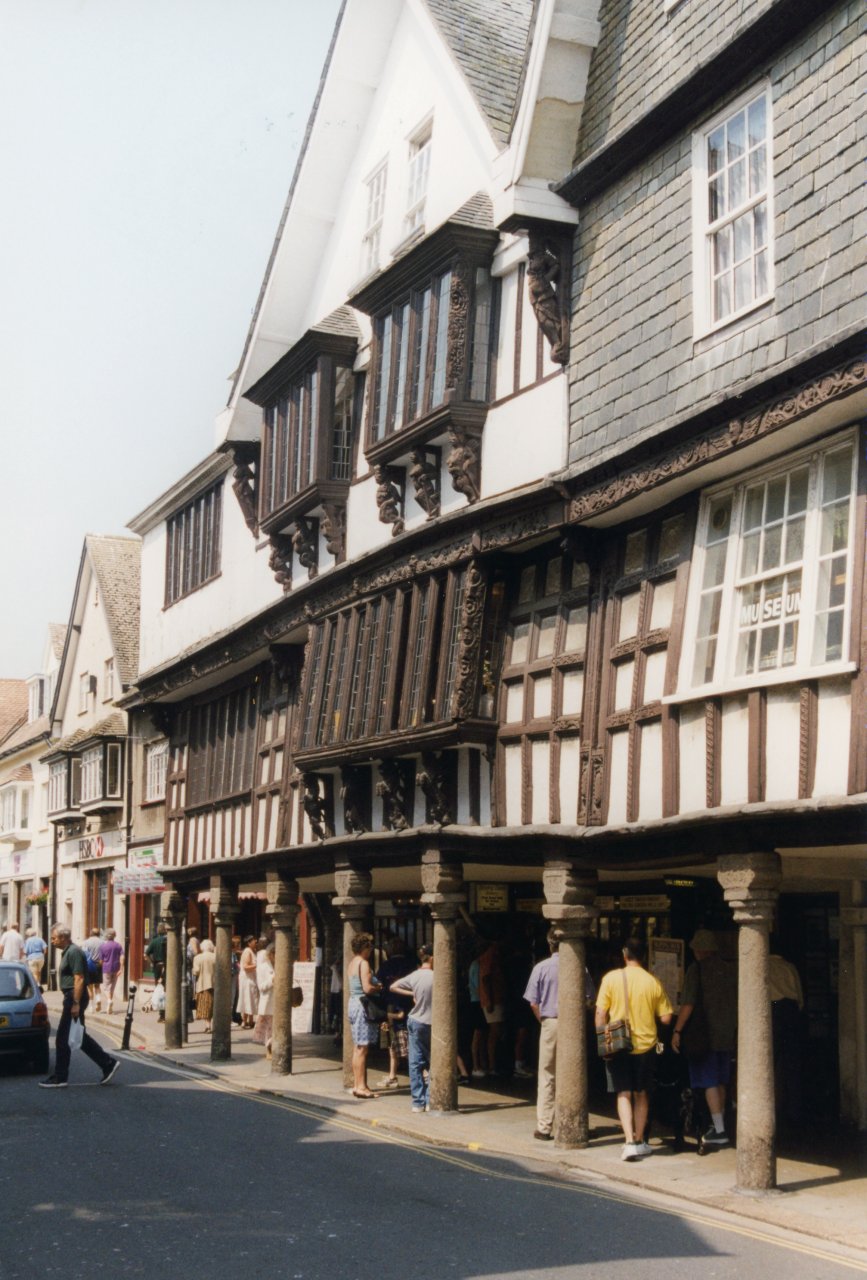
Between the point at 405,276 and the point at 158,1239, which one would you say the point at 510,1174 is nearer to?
the point at 158,1239

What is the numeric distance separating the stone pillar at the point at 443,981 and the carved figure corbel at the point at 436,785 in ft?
1.34

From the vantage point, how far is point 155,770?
36.2m

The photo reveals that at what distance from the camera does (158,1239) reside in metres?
9.62

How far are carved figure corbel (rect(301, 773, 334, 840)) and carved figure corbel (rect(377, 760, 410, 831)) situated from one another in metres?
2.22

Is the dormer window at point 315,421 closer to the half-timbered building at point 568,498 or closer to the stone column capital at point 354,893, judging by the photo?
the half-timbered building at point 568,498

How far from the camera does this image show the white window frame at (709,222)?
12.1 m

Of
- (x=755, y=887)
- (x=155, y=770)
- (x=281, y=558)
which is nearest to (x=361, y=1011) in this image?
(x=281, y=558)

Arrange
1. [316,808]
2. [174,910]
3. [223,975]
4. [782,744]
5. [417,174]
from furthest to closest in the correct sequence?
[174,910] < [223,975] < [316,808] < [417,174] < [782,744]

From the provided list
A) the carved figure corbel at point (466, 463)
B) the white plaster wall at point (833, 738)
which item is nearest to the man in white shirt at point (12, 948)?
the carved figure corbel at point (466, 463)

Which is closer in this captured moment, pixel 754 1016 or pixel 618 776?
pixel 754 1016

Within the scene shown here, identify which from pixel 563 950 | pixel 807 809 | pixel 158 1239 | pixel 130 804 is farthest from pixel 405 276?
pixel 130 804

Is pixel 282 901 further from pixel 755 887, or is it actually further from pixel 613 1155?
pixel 755 887

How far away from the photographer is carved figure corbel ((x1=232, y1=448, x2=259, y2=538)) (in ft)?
75.2

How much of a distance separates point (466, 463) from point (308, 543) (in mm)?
4594
